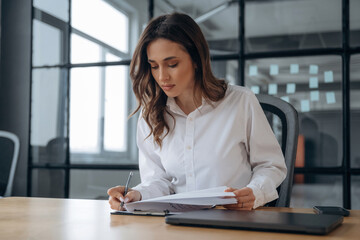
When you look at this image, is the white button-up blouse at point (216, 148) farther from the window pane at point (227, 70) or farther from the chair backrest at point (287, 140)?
the window pane at point (227, 70)

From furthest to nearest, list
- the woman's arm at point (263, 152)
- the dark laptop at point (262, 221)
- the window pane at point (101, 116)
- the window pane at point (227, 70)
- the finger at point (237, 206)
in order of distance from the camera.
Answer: the window pane at point (101, 116) → the window pane at point (227, 70) → the woman's arm at point (263, 152) → the finger at point (237, 206) → the dark laptop at point (262, 221)

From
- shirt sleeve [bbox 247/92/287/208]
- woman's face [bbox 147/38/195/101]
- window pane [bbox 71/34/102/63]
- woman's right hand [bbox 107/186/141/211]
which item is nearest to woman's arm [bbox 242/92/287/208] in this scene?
shirt sleeve [bbox 247/92/287/208]

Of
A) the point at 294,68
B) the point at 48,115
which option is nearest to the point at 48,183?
the point at 48,115

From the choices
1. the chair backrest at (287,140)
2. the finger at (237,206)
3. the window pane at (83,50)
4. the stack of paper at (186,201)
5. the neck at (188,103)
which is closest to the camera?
the stack of paper at (186,201)

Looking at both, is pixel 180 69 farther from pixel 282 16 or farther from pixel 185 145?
pixel 282 16

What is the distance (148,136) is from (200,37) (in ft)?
1.44

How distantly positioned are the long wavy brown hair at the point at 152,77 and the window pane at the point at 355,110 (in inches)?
51.2

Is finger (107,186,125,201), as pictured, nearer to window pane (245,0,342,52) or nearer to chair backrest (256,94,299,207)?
chair backrest (256,94,299,207)

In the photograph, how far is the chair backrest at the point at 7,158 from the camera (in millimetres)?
2703

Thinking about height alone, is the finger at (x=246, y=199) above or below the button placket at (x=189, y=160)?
below

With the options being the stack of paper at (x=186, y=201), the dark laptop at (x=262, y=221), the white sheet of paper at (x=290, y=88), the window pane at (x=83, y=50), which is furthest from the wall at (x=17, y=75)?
the dark laptop at (x=262, y=221)

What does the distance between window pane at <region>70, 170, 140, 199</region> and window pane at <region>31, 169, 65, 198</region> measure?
0.31 ft

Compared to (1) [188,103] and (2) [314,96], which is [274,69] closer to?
(2) [314,96]

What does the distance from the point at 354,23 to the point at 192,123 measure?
1.59 meters
